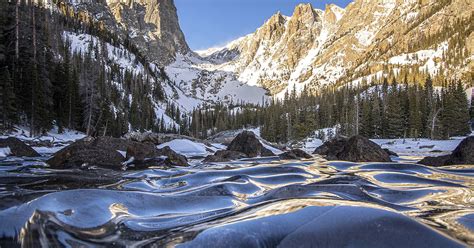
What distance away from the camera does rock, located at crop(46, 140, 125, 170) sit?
1095cm

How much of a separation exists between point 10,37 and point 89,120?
38.0 ft

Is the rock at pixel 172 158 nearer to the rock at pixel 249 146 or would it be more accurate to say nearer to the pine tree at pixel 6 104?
the rock at pixel 249 146

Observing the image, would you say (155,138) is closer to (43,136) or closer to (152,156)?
(43,136)

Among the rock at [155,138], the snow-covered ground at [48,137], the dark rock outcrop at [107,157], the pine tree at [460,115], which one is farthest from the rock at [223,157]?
the pine tree at [460,115]

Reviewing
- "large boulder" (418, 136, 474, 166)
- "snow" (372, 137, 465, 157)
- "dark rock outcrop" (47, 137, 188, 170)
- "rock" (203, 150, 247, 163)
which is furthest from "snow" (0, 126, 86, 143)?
"snow" (372, 137, 465, 157)

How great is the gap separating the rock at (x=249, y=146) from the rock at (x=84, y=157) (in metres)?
7.67

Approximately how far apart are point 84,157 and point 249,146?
9566mm

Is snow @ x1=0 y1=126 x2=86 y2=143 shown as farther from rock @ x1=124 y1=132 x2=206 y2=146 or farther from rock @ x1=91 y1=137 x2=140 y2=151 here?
rock @ x1=91 y1=137 x2=140 y2=151

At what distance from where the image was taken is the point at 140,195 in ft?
13.5

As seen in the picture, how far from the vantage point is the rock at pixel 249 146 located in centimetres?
1855

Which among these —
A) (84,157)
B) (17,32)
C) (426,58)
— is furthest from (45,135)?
(426,58)

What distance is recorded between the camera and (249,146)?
19.1m

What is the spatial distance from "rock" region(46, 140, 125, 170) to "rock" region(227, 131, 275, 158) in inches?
302

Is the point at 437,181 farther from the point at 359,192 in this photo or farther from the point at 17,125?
the point at 17,125
